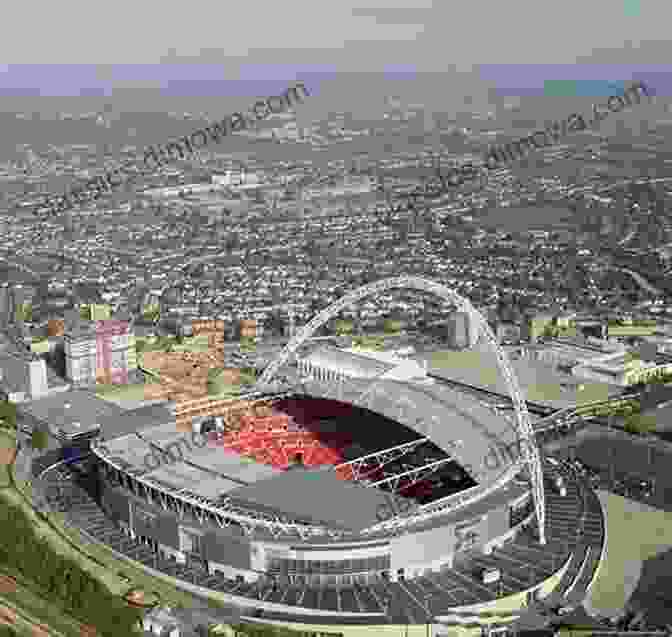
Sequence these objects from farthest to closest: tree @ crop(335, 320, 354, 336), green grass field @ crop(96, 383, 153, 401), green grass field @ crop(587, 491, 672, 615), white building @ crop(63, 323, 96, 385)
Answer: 1. tree @ crop(335, 320, 354, 336)
2. white building @ crop(63, 323, 96, 385)
3. green grass field @ crop(96, 383, 153, 401)
4. green grass field @ crop(587, 491, 672, 615)

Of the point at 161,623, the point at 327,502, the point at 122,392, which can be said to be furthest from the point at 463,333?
the point at 161,623

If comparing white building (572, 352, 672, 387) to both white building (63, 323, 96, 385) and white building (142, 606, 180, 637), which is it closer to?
white building (63, 323, 96, 385)

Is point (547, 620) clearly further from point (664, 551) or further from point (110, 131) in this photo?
point (110, 131)

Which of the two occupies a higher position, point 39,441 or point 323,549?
point 323,549

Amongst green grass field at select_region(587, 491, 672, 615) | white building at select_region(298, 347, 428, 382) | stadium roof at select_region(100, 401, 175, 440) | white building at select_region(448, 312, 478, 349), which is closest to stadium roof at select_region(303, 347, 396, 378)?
white building at select_region(298, 347, 428, 382)

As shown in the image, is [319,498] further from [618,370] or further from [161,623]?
[618,370]

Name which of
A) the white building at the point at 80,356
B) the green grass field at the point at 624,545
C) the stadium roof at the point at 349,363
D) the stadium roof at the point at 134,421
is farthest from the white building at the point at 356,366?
the green grass field at the point at 624,545

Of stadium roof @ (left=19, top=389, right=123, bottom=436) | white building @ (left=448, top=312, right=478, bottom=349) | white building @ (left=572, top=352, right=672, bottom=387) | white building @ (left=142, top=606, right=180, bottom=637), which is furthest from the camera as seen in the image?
white building @ (left=448, top=312, right=478, bottom=349)

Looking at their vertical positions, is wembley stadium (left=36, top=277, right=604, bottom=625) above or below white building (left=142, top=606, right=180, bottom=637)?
above
